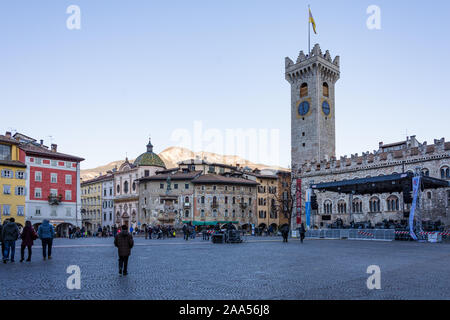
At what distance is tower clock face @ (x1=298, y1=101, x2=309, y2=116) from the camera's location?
64625 mm

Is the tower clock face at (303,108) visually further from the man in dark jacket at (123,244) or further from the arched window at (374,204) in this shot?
the man in dark jacket at (123,244)

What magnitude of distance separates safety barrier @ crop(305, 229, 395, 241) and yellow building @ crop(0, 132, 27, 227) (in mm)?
33824

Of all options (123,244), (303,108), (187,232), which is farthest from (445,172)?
(123,244)

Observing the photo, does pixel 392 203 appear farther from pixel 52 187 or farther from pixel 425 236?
pixel 52 187

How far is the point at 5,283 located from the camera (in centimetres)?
970

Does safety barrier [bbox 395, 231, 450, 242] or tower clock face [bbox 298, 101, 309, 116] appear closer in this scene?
safety barrier [bbox 395, 231, 450, 242]

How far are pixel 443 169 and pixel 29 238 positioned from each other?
4180 centimetres

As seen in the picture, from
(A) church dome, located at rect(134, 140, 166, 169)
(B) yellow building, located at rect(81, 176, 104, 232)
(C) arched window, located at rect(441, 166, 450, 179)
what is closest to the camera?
(C) arched window, located at rect(441, 166, 450, 179)

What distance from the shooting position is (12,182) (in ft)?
166

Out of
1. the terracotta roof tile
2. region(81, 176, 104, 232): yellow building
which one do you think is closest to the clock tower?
the terracotta roof tile

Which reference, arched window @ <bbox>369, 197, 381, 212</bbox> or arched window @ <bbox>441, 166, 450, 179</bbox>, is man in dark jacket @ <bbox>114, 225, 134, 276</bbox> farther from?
arched window @ <bbox>369, 197, 381, 212</bbox>

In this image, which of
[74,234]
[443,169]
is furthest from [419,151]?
[74,234]
